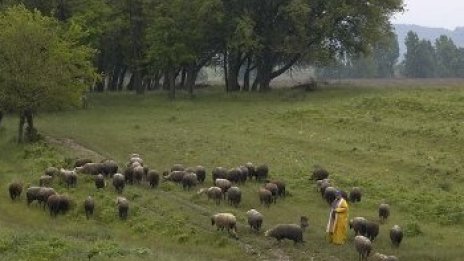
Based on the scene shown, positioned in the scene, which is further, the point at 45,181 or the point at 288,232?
the point at 45,181

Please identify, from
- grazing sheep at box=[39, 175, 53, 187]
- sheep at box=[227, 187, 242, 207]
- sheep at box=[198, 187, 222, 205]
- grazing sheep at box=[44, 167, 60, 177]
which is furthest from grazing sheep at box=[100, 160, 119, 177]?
sheep at box=[227, 187, 242, 207]

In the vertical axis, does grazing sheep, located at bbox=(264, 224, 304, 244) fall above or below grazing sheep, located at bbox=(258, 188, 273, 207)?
below

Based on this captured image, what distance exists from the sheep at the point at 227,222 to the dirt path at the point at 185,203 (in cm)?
45

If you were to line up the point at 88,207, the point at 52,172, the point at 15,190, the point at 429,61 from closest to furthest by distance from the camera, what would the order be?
1. the point at 88,207
2. the point at 15,190
3. the point at 52,172
4. the point at 429,61

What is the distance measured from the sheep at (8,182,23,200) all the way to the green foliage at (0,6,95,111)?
12661mm

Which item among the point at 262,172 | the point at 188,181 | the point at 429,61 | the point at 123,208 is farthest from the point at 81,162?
the point at 429,61

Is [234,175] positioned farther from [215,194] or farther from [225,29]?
[225,29]

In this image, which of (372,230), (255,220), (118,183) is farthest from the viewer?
(118,183)

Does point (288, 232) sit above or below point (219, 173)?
below

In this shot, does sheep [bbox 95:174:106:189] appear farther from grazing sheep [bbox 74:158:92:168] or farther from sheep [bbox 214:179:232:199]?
sheep [bbox 214:179:232:199]

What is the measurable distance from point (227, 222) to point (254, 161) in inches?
438

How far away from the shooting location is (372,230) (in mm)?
23047

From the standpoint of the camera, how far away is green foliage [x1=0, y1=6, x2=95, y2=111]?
40.5m

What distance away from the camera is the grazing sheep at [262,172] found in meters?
31.4
